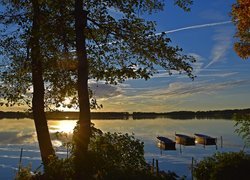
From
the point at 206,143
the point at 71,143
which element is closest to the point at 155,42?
the point at 71,143

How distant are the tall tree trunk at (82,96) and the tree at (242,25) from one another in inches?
443

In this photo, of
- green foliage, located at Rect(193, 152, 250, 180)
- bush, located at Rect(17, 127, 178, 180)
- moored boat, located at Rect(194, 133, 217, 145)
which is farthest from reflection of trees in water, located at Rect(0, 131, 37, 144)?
bush, located at Rect(17, 127, 178, 180)

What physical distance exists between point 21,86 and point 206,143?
253ft

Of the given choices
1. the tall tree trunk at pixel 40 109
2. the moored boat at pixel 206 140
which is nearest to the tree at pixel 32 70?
the tall tree trunk at pixel 40 109

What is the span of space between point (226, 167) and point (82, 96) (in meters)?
6.26

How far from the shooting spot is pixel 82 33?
1498 centimetres

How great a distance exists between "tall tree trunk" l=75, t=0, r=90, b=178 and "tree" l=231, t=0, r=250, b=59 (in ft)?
36.9

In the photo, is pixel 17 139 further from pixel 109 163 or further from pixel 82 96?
pixel 109 163

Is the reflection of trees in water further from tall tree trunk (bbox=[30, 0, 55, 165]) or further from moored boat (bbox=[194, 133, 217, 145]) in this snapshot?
tall tree trunk (bbox=[30, 0, 55, 165])

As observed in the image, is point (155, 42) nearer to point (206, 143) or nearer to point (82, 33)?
point (82, 33)

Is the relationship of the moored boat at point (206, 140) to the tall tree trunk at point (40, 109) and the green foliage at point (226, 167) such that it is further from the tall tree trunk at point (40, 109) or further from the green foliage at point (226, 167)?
the tall tree trunk at point (40, 109)

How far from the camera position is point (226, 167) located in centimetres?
1534

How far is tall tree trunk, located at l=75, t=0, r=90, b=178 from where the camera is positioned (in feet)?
45.5

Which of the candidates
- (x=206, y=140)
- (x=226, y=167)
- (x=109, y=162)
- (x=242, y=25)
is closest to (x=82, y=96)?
(x=109, y=162)
